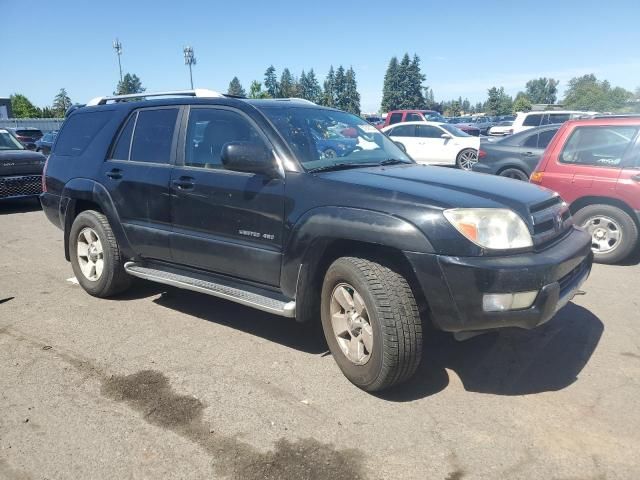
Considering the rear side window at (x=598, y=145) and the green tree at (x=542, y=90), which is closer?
the rear side window at (x=598, y=145)

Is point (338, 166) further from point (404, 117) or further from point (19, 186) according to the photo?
point (404, 117)

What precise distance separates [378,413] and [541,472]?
906mm

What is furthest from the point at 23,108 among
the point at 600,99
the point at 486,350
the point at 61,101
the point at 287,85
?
the point at 486,350

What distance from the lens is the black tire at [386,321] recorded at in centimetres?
304

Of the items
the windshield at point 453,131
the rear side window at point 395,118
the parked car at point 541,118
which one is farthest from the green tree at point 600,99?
the windshield at point 453,131

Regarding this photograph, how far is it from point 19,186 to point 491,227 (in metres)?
10.2

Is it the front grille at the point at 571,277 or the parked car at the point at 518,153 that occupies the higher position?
the parked car at the point at 518,153

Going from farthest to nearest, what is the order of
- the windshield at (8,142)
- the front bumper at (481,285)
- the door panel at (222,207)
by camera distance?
→ the windshield at (8,142) → the door panel at (222,207) → the front bumper at (481,285)

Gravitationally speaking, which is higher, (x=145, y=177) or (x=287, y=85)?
(x=287, y=85)

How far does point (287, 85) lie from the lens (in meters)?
90.4

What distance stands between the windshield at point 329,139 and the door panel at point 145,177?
1.04 m

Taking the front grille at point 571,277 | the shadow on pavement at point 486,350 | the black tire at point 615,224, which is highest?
the front grille at point 571,277

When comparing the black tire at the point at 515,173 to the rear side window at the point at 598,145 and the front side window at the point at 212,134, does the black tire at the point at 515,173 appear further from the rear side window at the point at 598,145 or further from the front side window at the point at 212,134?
the front side window at the point at 212,134

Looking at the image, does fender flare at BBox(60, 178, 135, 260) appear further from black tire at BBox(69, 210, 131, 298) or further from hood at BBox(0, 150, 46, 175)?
hood at BBox(0, 150, 46, 175)
